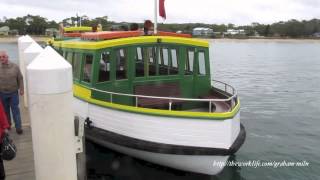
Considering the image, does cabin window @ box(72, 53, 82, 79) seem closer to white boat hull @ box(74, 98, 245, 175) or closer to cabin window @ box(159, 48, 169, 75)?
white boat hull @ box(74, 98, 245, 175)

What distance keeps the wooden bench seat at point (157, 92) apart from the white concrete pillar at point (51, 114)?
3.62 metres

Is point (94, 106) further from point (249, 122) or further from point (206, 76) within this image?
point (249, 122)

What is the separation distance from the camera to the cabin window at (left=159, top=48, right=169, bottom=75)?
9281mm

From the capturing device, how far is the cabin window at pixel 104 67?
8.74 m

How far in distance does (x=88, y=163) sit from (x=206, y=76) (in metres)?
3.60

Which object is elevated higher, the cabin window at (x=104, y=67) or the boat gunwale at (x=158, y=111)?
the cabin window at (x=104, y=67)

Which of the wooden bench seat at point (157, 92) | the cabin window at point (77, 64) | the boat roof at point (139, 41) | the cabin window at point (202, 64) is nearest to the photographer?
the boat roof at point (139, 41)

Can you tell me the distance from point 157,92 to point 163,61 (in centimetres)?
81

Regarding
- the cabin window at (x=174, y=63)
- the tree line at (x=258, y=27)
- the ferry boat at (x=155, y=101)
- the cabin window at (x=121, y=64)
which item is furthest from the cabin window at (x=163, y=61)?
the tree line at (x=258, y=27)

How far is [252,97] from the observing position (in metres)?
21.4

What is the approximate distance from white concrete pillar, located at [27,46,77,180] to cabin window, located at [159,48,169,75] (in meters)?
4.19

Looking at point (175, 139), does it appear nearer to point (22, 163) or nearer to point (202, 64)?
point (202, 64)

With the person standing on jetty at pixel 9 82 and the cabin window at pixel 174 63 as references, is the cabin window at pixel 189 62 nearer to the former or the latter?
the cabin window at pixel 174 63

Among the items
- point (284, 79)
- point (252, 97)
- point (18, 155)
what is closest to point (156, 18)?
point (18, 155)
